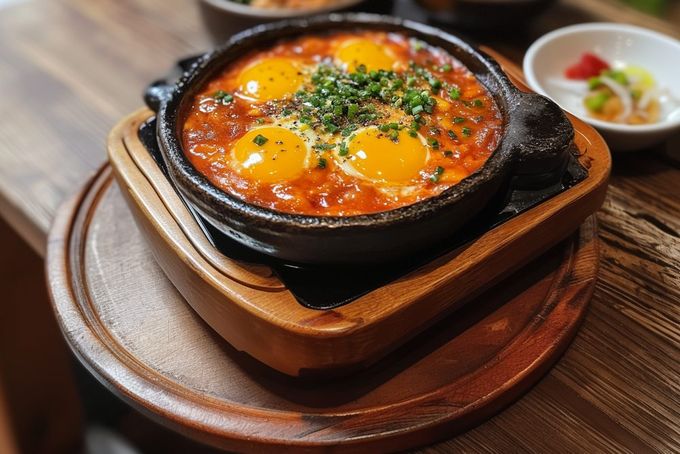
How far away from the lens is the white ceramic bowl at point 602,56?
2.27 metres

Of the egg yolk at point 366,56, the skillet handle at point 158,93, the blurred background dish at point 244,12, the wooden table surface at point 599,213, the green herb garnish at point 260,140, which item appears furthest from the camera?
the blurred background dish at point 244,12

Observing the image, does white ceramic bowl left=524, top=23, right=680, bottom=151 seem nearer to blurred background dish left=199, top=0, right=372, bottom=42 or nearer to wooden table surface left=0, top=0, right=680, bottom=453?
wooden table surface left=0, top=0, right=680, bottom=453

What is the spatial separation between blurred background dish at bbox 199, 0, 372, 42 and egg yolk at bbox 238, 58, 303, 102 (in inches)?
24.0

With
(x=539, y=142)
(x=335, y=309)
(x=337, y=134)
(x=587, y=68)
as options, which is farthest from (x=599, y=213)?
(x=335, y=309)

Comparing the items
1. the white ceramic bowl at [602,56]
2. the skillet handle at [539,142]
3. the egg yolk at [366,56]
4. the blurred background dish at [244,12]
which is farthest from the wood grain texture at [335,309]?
the blurred background dish at [244,12]

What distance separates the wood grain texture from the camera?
127 cm

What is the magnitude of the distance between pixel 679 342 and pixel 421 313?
2.29ft

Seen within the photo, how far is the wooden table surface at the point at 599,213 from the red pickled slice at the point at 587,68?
30 cm

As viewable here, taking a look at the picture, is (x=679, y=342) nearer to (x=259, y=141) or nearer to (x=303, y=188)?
(x=303, y=188)

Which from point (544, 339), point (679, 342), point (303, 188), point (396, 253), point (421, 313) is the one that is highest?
point (303, 188)

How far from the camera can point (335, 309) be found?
128 cm

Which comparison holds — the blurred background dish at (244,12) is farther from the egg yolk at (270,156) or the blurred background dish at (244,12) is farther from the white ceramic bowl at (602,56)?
the egg yolk at (270,156)

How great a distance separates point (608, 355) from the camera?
5.03 feet

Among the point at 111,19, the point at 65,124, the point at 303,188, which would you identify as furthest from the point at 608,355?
the point at 111,19
